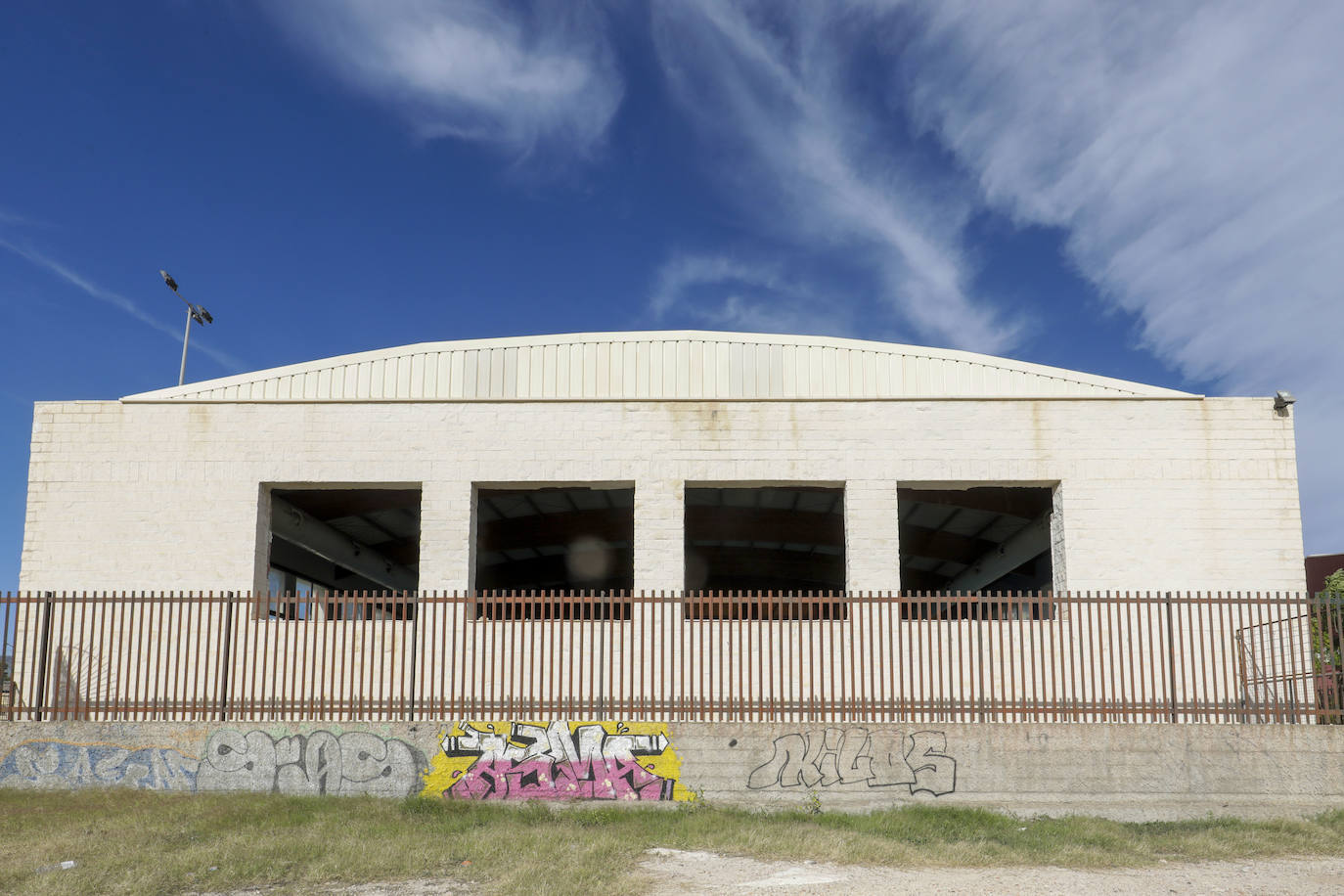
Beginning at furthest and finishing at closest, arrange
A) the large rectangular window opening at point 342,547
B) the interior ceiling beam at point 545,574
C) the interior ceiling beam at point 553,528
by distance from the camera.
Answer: the interior ceiling beam at point 545,574, the interior ceiling beam at point 553,528, the large rectangular window opening at point 342,547

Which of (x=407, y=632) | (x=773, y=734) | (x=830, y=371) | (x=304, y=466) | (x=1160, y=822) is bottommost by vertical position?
(x=1160, y=822)

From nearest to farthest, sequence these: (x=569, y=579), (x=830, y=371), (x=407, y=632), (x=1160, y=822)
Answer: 1. (x=1160, y=822)
2. (x=407, y=632)
3. (x=830, y=371)
4. (x=569, y=579)

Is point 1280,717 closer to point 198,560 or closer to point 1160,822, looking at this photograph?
point 1160,822

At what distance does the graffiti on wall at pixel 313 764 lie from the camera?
39.9 ft

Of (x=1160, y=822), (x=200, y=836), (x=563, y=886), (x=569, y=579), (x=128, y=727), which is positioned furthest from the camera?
(x=569, y=579)

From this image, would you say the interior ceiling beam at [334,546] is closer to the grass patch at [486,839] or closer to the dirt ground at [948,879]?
the grass patch at [486,839]

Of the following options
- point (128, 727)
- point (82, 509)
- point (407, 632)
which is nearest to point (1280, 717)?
point (407, 632)

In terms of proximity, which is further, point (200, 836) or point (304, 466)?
point (304, 466)

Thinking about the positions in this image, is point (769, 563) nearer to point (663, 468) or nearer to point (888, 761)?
point (663, 468)

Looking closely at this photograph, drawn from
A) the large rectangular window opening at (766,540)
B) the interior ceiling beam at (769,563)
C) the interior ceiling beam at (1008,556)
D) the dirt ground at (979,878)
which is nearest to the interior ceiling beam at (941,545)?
the interior ceiling beam at (1008,556)

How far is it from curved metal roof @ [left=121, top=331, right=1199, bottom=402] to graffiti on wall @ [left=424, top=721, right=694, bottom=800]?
6936mm

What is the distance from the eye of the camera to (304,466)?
16.0 meters

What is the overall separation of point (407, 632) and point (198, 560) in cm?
313

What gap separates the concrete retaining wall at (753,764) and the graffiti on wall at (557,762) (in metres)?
0.01
